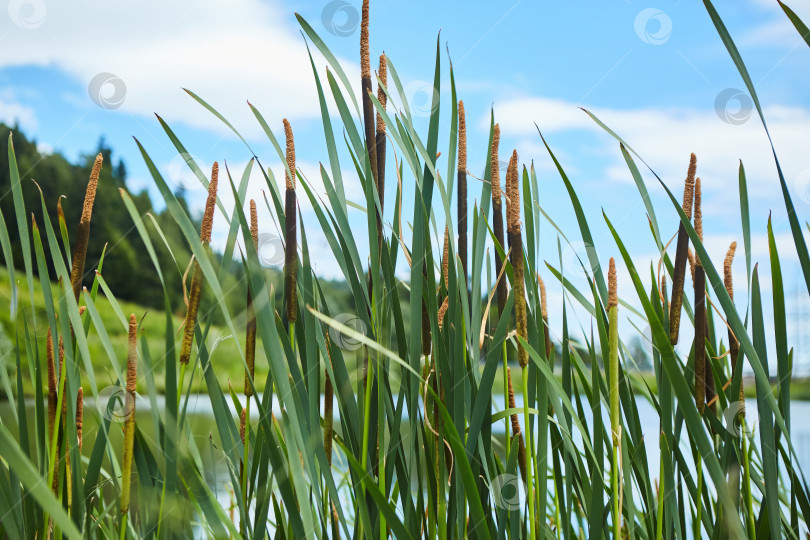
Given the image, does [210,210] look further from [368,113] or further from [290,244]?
[368,113]

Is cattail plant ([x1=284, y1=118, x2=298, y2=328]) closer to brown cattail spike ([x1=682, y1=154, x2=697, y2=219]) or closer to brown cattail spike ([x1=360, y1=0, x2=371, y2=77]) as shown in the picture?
brown cattail spike ([x1=360, y1=0, x2=371, y2=77])

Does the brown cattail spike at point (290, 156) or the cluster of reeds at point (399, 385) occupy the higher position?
the brown cattail spike at point (290, 156)

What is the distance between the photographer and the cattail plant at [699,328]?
588mm

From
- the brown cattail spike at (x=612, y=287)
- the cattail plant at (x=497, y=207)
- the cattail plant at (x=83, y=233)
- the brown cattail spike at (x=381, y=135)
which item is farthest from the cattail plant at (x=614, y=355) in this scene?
the cattail plant at (x=83, y=233)

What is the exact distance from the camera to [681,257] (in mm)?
581

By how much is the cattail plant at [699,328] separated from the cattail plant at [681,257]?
0.02m

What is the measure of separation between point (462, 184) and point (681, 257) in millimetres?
231

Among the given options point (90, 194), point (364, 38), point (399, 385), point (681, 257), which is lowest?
point (399, 385)

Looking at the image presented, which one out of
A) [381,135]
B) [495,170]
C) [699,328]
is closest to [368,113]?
[381,135]

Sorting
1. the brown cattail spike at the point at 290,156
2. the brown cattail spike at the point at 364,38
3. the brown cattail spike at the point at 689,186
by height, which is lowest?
the brown cattail spike at the point at 689,186

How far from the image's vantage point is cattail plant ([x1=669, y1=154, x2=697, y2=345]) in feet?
1.90

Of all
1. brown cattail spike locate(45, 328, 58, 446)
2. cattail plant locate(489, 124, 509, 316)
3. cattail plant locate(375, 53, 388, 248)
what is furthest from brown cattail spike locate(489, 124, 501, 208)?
brown cattail spike locate(45, 328, 58, 446)

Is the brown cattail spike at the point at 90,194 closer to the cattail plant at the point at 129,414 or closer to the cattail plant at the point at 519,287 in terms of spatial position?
the cattail plant at the point at 129,414

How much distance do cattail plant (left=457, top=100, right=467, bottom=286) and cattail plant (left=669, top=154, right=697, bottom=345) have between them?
21 cm
